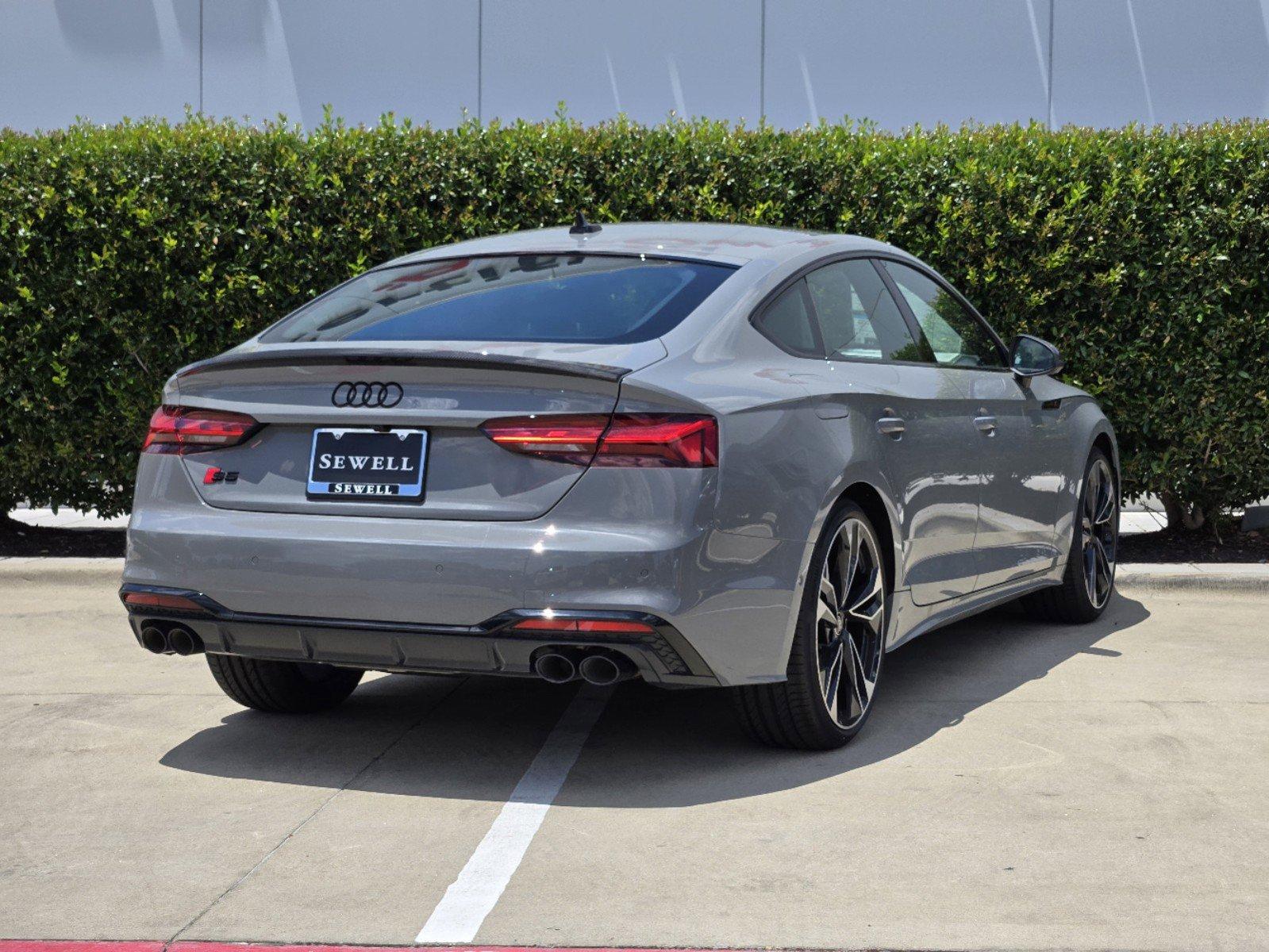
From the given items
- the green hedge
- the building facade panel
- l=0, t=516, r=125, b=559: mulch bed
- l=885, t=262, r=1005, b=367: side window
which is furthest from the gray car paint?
the building facade panel

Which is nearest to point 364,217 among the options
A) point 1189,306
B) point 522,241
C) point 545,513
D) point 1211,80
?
point 522,241

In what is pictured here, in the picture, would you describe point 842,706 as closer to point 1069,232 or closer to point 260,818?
point 260,818

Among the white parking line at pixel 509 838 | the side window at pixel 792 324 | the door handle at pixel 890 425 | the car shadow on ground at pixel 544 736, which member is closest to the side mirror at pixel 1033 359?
the car shadow on ground at pixel 544 736

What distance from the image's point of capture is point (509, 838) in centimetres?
431

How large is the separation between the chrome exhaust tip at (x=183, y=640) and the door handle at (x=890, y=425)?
7.26ft

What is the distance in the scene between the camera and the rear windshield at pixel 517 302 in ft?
16.0

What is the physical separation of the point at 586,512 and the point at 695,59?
10794 mm

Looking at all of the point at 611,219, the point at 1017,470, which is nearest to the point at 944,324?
the point at 1017,470

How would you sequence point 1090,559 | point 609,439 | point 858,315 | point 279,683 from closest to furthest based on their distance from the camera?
point 609,439, point 279,683, point 858,315, point 1090,559

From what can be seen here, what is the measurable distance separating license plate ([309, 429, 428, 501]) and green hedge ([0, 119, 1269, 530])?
4.86m

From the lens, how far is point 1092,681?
6.38 m

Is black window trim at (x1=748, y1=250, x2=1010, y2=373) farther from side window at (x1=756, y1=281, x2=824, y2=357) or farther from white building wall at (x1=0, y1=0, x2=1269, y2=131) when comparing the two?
white building wall at (x1=0, y1=0, x2=1269, y2=131)

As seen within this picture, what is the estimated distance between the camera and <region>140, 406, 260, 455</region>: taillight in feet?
15.8

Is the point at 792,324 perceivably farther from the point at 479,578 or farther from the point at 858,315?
the point at 479,578
